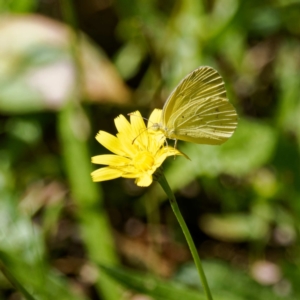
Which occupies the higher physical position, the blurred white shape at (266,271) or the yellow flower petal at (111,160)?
the yellow flower petal at (111,160)

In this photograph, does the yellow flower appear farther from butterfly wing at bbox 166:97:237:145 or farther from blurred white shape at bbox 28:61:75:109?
blurred white shape at bbox 28:61:75:109

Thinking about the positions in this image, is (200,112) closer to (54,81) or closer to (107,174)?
(107,174)

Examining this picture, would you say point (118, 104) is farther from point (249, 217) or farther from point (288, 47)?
point (288, 47)

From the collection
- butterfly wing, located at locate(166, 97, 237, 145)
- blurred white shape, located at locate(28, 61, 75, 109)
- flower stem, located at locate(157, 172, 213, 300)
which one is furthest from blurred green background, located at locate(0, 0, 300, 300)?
flower stem, located at locate(157, 172, 213, 300)

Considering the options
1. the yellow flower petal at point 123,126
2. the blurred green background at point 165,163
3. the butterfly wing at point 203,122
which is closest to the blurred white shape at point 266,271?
the blurred green background at point 165,163

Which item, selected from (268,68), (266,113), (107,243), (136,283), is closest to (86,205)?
(107,243)

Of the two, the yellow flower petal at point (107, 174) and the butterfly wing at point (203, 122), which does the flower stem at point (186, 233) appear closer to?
the yellow flower petal at point (107, 174)

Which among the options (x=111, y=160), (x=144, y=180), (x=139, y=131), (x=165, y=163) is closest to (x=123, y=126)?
(x=139, y=131)
